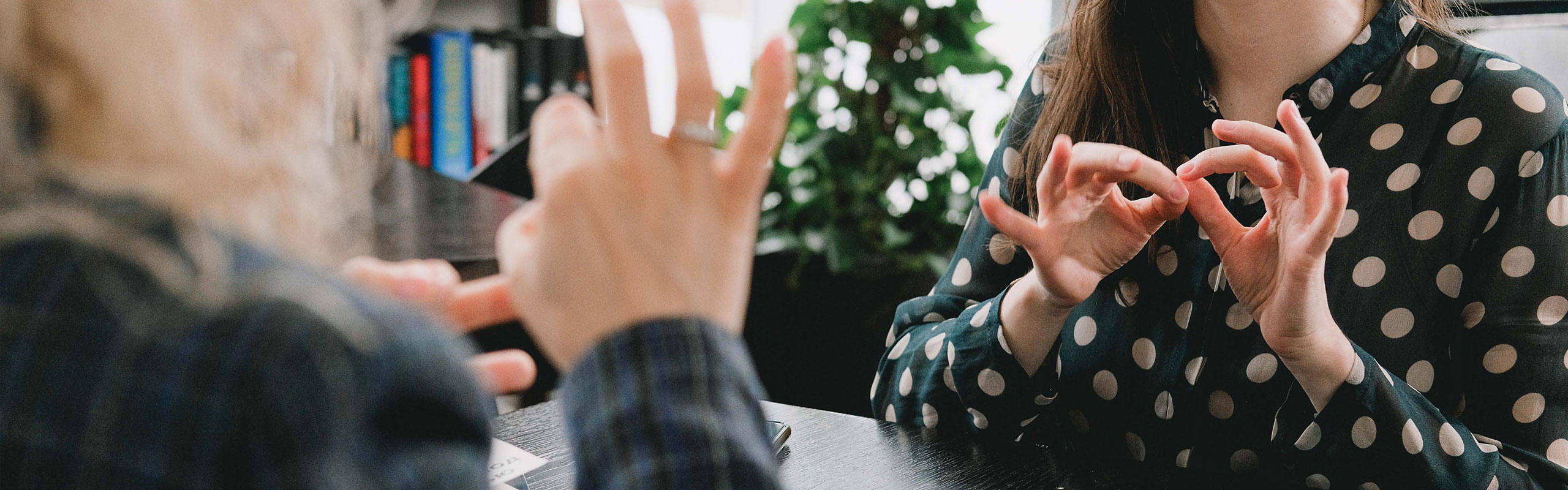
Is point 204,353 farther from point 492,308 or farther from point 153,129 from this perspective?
point 492,308

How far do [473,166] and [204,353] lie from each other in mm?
2600

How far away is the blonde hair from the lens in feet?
1.03

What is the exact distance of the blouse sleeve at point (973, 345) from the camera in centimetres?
108

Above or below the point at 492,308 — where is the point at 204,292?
above

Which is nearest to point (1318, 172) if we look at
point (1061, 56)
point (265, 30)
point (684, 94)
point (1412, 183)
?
point (1412, 183)

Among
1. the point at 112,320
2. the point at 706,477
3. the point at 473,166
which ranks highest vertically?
the point at 112,320

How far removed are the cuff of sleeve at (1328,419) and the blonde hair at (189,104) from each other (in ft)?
2.82

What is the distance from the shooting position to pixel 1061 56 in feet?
4.31

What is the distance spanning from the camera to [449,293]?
490 mm

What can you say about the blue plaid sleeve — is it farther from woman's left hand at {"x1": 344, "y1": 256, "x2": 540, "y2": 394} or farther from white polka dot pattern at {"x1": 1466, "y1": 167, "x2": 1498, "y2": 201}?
white polka dot pattern at {"x1": 1466, "y1": 167, "x2": 1498, "y2": 201}

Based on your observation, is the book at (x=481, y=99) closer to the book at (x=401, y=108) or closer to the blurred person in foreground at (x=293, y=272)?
the book at (x=401, y=108)

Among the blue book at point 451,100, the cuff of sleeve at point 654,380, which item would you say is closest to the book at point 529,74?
the blue book at point 451,100

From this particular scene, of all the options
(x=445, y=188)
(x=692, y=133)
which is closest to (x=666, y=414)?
(x=692, y=133)

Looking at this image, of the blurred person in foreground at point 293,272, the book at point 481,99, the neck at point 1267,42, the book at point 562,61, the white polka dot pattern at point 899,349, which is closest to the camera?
the blurred person in foreground at point 293,272
